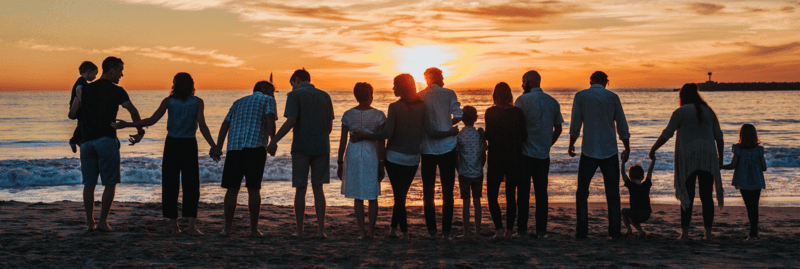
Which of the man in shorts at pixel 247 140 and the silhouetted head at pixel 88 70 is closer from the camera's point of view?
the man in shorts at pixel 247 140

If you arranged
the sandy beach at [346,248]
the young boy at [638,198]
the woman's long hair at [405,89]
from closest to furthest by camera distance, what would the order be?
1. the sandy beach at [346,248]
2. the woman's long hair at [405,89]
3. the young boy at [638,198]

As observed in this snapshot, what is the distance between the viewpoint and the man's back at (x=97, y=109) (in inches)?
200

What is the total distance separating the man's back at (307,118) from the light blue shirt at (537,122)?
75.8 inches

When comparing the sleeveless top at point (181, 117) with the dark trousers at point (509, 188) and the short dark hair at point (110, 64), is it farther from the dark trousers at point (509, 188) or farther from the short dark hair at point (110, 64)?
the dark trousers at point (509, 188)

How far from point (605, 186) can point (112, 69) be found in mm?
4912

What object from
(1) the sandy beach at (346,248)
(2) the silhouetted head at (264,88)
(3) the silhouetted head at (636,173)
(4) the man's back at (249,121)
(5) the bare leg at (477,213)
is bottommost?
(1) the sandy beach at (346,248)

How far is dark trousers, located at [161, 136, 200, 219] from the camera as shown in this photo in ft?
16.8

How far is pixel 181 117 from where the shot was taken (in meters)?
5.07

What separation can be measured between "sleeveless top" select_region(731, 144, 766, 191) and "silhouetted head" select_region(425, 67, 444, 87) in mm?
3000

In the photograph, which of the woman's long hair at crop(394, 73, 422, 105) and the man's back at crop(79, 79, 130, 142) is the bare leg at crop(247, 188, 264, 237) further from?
the woman's long hair at crop(394, 73, 422, 105)

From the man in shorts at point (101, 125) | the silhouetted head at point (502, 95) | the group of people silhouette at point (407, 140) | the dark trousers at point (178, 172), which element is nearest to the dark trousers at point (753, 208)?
the group of people silhouette at point (407, 140)

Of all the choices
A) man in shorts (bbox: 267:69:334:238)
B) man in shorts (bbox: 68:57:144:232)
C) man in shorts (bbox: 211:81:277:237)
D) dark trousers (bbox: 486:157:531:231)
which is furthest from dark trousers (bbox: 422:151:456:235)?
man in shorts (bbox: 68:57:144:232)

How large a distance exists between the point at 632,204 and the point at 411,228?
93.2 inches

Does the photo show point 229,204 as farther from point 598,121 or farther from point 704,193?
point 704,193
